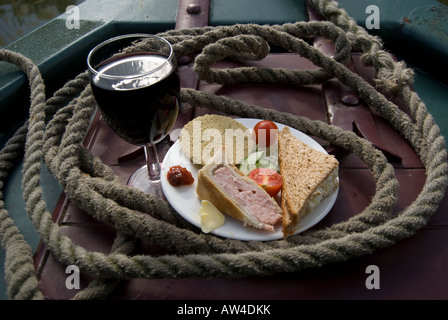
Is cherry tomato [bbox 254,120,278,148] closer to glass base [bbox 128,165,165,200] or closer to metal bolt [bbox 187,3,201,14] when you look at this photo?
glass base [bbox 128,165,165,200]

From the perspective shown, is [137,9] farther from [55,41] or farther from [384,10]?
[384,10]

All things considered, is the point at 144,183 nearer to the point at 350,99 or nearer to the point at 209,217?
the point at 209,217

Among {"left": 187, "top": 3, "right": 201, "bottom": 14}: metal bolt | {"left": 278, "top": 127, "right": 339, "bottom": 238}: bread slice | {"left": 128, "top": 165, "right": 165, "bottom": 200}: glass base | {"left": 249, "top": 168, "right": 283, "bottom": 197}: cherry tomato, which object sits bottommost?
{"left": 128, "top": 165, "right": 165, "bottom": 200}: glass base

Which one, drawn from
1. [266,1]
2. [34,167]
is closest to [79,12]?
[266,1]

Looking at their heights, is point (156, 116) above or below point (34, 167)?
above

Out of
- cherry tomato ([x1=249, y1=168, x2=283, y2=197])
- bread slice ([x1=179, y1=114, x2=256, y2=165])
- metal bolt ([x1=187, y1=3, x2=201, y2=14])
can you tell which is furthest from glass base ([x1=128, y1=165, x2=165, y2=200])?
metal bolt ([x1=187, y1=3, x2=201, y2=14])

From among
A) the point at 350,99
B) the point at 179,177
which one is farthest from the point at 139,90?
the point at 350,99

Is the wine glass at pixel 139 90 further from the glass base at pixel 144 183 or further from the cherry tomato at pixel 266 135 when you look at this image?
the cherry tomato at pixel 266 135

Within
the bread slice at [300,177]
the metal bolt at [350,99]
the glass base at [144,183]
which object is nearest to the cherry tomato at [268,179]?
the bread slice at [300,177]
